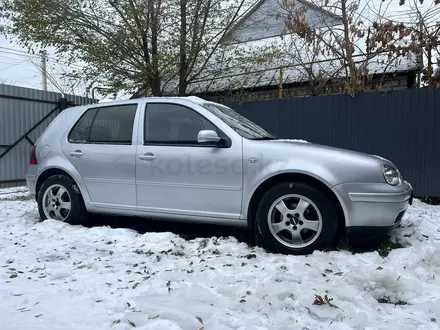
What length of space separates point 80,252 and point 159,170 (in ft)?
3.61

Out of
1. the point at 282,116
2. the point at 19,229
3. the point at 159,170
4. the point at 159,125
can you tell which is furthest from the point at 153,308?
the point at 282,116

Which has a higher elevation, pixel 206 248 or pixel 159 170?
pixel 159 170

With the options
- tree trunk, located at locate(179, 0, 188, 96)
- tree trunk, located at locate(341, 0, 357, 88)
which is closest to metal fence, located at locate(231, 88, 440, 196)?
tree trunk, located at locate(341, 0, 357, 88)

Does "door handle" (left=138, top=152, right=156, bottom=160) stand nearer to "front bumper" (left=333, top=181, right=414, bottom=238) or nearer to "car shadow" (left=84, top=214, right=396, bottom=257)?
"car shadow" (left=84, top=214, right=396, bottom=257)

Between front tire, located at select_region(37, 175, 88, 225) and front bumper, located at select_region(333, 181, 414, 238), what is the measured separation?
2.89m

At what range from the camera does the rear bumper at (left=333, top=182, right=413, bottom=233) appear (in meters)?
3.19

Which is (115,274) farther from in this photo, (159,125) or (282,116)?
(282,116)

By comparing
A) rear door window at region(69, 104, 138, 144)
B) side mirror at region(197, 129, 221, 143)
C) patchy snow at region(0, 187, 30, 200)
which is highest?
rear door window at region(69, 104, 138, 144)

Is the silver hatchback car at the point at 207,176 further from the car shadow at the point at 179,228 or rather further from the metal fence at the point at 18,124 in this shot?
the metal fence at the point at 18,124

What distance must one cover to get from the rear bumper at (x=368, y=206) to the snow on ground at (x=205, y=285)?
0.81 ft

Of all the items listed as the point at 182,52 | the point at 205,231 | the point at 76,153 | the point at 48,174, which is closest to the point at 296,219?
the point at 205,231

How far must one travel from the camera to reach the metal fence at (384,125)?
19.6 feet

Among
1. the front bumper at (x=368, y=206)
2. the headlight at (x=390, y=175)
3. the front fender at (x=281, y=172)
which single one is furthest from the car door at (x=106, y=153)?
the headlight at (x=390, y=175)

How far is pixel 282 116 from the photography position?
287 inches
